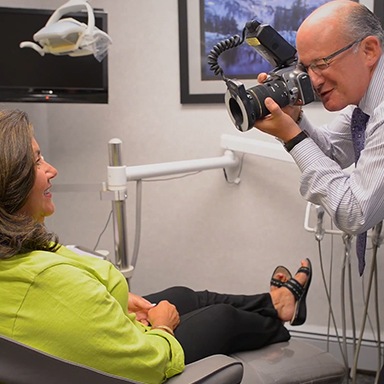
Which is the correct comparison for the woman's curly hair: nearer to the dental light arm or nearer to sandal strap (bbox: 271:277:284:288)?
the dental light arm

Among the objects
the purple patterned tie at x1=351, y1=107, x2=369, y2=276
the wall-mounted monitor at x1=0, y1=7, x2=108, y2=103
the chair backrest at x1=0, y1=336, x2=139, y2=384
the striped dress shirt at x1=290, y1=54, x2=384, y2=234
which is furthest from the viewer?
the wall-mounted monitor at x1=0, y1=7, x2=108, y2=103

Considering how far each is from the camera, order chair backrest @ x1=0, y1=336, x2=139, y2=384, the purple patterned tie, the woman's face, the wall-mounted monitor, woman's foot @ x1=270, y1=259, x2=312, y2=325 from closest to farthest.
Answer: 1. chair backrest @ x1=0, y1=336, x2=139, y2=384
2. the woman's face
3. the purple patterned tie
4. woman's foot @ x1=270, y1=259, x2=312, y2=325
5. the wall-mounted monitor

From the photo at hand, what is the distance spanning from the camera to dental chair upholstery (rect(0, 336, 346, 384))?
99cm

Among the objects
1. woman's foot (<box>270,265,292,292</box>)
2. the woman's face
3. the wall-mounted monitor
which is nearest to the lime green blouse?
the woman's face

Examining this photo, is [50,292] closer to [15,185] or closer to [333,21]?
[15,185]

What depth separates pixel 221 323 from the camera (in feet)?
5.25

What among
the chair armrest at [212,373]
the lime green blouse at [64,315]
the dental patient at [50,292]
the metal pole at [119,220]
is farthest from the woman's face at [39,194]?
the metal pole at [119,220]

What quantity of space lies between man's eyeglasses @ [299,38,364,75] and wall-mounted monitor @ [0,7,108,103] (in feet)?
3.31

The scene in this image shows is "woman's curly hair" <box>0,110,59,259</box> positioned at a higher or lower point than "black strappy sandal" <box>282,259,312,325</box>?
higher

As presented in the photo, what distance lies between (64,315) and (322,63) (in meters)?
0.88

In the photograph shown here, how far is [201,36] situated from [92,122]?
26.5 inches

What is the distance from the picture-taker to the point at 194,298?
5.88 ft

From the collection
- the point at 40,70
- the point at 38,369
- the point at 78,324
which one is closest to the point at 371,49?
the point at 78,324

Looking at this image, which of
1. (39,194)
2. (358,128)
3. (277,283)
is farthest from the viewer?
(277,283)
